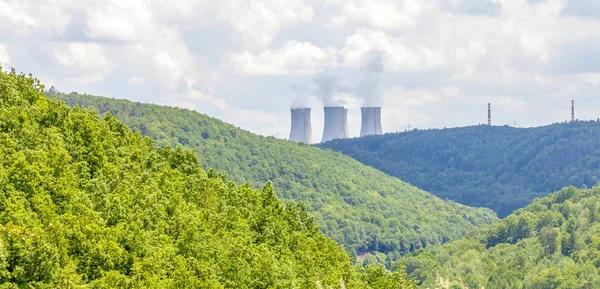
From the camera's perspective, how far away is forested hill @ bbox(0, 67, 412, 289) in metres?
47.8

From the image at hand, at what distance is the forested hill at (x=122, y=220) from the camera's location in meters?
47.8

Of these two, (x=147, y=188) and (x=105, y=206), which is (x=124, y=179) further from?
(x=105, y=206)

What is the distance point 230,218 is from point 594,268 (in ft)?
461

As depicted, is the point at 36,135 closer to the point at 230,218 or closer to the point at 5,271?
the point at 230,218

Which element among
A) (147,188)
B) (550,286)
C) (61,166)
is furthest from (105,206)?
(550,286)

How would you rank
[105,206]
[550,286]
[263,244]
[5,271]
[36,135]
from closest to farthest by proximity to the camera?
1. [5,271]
2. [105,206]
3. [36,135]
4. [263,244]
5. [550,286]

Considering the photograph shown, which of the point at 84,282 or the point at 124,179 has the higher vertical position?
the point at 124,179

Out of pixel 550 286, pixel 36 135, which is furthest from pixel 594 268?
pixel 36 135

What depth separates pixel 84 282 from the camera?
48438 mm

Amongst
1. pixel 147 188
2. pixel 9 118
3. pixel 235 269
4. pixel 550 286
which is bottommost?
pixel 550 286

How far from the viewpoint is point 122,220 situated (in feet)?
188

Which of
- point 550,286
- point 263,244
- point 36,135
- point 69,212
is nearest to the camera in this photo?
point 69,212

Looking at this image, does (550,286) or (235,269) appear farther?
(550,286)

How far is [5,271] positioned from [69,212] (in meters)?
9.91
